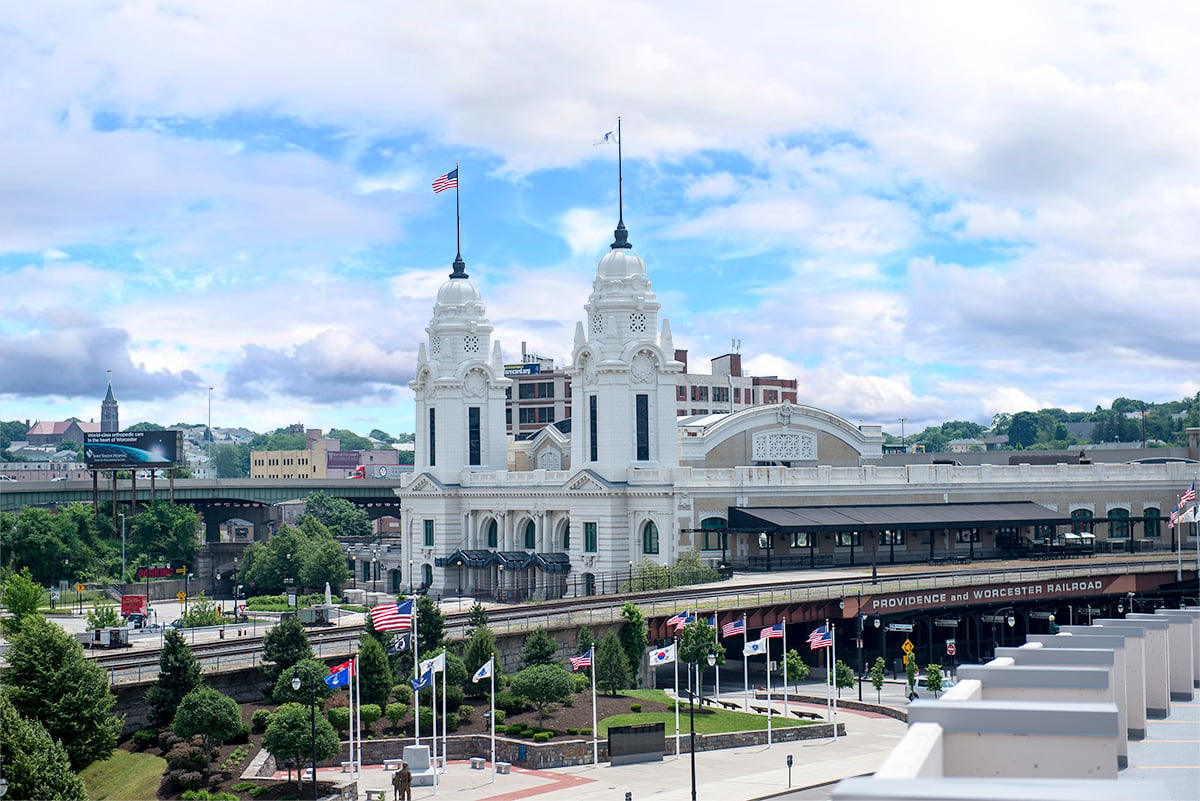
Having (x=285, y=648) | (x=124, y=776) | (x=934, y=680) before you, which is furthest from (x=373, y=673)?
(x=934, y=680)

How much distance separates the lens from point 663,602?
76562 millimetres

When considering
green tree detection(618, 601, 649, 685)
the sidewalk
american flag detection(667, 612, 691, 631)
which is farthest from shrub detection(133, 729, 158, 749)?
green tree detection(618, 601, 649, 685)

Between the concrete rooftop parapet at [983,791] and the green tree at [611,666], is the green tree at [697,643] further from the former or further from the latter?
the concrete rooftop parapet at [983,791]

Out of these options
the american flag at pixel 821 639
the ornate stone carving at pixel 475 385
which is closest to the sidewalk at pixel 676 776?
the american flag at pixel 821 639

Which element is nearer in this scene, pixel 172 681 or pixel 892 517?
pixel 172 681

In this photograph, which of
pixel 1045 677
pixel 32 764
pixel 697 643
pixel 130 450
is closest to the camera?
pixel 1045 677

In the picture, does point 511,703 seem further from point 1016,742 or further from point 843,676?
point 1016,742

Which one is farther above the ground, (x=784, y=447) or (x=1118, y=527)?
(x=784, y=447)

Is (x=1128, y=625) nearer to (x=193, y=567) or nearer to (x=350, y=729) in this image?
(x=350, y=729)

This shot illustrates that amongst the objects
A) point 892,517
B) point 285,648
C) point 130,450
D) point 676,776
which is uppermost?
point 130,450

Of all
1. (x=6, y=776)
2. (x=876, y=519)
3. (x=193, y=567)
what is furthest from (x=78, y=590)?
(x=6, y=776)

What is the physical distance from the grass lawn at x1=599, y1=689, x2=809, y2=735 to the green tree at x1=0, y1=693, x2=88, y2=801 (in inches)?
869

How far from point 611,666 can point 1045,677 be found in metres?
44.3

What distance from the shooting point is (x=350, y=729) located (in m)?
53.7
